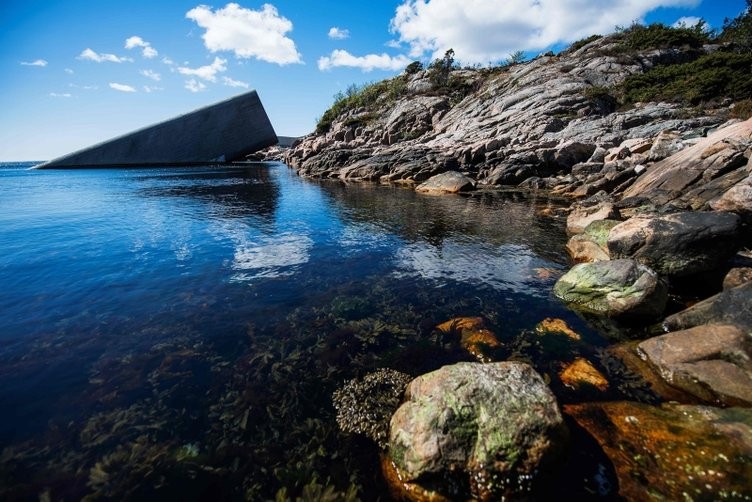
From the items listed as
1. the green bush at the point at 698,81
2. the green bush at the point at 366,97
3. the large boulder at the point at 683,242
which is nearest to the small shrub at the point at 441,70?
the green bush at the point at 366,97

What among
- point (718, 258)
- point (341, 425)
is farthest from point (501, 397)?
point (718, 258)

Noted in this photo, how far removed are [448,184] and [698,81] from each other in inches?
1287

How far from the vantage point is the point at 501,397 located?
4.88 meters

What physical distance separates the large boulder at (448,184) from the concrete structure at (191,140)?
6465 cm

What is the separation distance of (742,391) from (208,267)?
48.3ft

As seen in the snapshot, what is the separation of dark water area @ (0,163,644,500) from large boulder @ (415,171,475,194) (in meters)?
14.0

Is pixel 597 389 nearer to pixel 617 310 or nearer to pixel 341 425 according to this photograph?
pixel 617 310

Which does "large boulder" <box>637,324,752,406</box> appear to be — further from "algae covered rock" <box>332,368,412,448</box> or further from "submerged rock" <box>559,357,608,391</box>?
"algae covered rock" <box>332,368,412,448</box>

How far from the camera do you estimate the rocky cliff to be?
29.0 m

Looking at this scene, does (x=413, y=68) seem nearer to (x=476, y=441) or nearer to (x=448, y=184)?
(x=448, y=184)

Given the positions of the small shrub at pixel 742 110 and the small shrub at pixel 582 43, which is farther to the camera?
the small shrub at pixel 582 43

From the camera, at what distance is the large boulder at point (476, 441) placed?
4406mm

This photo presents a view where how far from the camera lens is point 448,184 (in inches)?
1287

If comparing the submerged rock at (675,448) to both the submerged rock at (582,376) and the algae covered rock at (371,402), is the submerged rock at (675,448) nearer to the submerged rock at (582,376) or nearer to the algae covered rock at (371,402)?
the submerged rock at (582,376)
